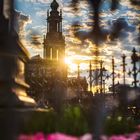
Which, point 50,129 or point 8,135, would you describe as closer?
point 8,135

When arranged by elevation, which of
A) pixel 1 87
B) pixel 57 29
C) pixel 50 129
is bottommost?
pixel 50 129

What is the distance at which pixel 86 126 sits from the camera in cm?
489

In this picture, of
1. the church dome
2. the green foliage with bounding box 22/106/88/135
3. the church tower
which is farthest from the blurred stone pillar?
the church dome

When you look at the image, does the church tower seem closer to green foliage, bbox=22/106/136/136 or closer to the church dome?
the church dome

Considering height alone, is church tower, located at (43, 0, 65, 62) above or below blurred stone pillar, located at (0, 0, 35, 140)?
above

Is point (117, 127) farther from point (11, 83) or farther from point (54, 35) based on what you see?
point (54, 35)

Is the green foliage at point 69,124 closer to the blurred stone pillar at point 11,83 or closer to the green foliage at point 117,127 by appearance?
the green foliage at point 117,127

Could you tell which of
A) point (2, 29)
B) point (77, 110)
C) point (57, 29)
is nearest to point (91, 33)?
point (77, 110)

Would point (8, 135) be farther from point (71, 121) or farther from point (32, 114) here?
point (32, 114)

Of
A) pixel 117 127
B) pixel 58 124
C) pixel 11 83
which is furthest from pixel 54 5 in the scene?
pixel 11 83

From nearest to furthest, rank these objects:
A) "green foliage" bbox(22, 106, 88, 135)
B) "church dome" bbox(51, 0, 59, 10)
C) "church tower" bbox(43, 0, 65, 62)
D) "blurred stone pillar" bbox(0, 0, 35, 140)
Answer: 1. "blurred stone pillar" bbox(0, 0, 35, 140)
2. "green foliage" bbox(22, 106, 88, 135)
3. "church tower" bbox(43, 0, 65, 62)
4. "church dome" bbox(51, 0, 59, 10)

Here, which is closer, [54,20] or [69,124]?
[69,124]

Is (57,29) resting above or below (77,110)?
above

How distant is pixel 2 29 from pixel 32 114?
56.9 inches
